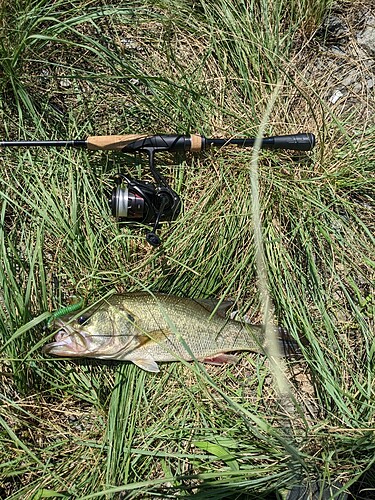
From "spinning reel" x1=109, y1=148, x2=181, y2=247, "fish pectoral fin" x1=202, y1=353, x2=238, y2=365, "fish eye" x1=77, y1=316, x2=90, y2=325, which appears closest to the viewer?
"fish eye" x1=77, y1=316, x2=90, y2=325

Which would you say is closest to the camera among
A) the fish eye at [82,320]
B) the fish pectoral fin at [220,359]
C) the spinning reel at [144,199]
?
the fish eye at [82,320]

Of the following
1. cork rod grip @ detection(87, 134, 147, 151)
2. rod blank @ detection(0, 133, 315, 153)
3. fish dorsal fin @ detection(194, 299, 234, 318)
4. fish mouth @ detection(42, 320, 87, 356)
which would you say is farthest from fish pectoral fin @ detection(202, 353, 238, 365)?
cork rod grip @ detection(87, 134, 147, 151)

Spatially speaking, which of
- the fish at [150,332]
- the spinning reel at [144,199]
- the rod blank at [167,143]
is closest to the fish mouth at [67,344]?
the fish at [150,332]

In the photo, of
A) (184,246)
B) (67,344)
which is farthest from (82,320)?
(184,246)

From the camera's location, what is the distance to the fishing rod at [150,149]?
2.82 metres

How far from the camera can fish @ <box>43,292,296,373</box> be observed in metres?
2.71

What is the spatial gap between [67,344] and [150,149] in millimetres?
1161

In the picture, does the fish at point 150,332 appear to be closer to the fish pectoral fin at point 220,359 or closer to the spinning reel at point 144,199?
the fish pectoral fin at point 220,359

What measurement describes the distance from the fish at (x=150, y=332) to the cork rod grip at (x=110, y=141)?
2.71ft

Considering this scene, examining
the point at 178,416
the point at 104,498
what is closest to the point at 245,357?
the point at 178,416

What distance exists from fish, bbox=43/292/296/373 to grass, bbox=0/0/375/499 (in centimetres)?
14

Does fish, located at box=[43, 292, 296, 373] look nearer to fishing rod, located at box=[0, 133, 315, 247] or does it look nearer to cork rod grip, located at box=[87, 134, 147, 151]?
fishing rod, located at box=[0, 133, 315, 247]

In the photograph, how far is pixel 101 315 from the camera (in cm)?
271

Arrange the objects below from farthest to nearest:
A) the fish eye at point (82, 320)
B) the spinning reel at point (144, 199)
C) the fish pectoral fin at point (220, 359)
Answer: the fish pectoral fin at point (220, 359), the spinning reel at point (144, 199), the fish eye at point (82, 320)
